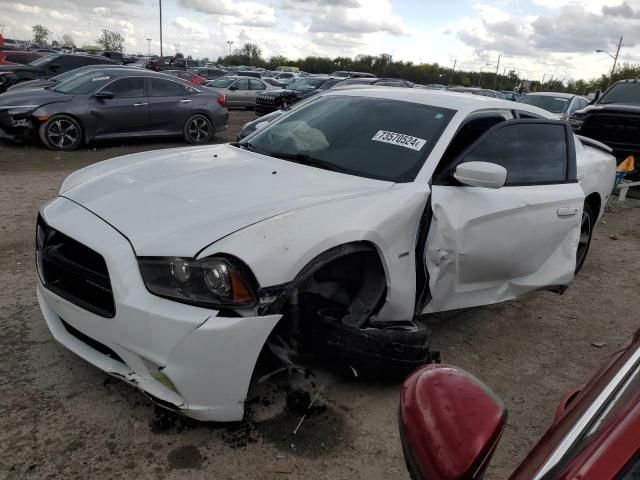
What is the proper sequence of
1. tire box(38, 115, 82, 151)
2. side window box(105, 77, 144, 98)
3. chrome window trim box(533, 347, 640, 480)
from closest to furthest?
chrome window trim box(533, 347, 640, 480), tire box(38, 115, 82, 151), side window box(105, 77, 144, 98)

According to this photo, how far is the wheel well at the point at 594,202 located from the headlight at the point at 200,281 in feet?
13.1

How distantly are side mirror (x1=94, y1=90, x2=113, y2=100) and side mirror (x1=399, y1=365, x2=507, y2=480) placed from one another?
9665 mm

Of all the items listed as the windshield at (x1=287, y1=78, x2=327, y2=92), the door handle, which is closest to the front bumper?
the door handle

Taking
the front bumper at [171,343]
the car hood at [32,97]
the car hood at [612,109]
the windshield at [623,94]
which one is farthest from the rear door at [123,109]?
the windshield at [623,94]

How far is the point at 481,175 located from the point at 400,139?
57cm

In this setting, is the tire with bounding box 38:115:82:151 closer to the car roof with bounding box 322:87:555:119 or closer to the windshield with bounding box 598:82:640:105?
the car roof with bounding box 322:87:555:119

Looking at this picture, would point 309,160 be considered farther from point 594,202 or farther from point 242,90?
point 242,90

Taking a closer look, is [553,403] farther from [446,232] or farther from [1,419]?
[1,419]

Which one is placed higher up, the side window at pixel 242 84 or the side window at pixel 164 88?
the side window at pixel 164 88

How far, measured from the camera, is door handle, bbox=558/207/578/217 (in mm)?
3752

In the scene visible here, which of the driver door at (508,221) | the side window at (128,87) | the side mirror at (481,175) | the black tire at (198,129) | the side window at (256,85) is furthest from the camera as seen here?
the side window at (256,85)

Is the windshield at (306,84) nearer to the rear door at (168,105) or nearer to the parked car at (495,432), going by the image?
the rear door at (168,105)

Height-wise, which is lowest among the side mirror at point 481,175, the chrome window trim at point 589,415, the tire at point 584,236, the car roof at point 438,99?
the tire at point 584,236

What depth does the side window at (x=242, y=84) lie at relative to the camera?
→ 1955 cm
